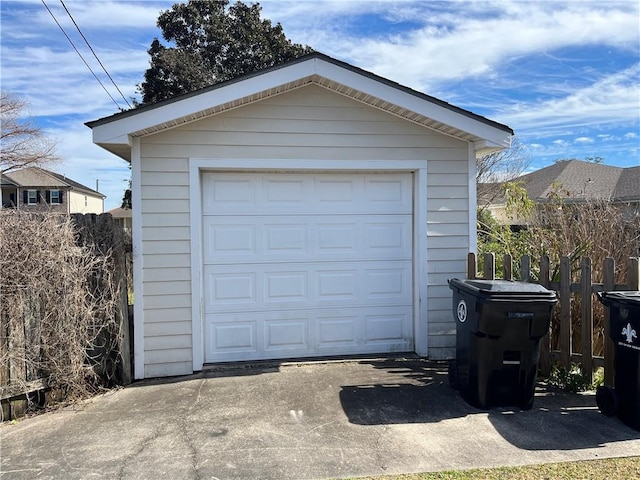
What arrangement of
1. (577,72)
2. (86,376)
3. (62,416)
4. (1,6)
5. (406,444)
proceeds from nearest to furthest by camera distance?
1. (406,444)
2. (62,416)
3. (86,376)
4. (1,6)
5. (577,72)

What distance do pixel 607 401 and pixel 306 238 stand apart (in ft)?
12.0

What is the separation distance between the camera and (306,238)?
5.80 m

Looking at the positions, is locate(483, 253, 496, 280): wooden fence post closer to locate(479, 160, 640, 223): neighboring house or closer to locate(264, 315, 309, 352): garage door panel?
locate(264, 315, 309, 352): garage door panel

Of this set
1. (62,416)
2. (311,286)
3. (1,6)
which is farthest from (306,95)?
(1,6)

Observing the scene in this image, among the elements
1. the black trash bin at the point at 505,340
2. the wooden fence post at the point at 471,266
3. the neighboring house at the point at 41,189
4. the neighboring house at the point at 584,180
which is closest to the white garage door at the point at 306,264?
the wooden fence post at the point at 471,266

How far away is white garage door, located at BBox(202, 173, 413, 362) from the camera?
18.4 ft

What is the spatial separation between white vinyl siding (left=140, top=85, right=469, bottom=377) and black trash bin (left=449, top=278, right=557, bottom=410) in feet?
5.27

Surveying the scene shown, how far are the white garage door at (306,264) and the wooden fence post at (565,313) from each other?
1847 mm

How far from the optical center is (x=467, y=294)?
4.42 m

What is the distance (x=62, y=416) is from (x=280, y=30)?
19597mm

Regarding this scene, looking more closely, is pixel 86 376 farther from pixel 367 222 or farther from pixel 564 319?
pixel 564 319

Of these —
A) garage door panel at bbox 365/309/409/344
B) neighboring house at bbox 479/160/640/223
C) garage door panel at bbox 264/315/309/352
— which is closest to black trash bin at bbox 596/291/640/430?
garage door panel at bbox 365/309/409/344

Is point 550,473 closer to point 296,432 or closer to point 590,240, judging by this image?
point 296,432

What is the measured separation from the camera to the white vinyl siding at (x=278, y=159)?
5.27 meters
